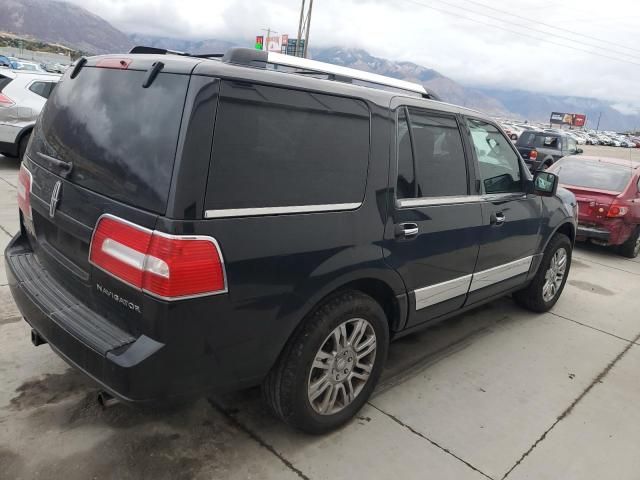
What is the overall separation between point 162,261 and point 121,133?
2.13 feet

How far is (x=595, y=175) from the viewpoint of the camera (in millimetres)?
8133

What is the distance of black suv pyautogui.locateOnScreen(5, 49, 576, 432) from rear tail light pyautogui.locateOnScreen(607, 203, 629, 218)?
5287 mm

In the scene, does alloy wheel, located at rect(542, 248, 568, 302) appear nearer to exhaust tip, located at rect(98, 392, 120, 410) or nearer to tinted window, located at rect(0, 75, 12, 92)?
exhaust tip, located at rect(98, 392, 120, 410)

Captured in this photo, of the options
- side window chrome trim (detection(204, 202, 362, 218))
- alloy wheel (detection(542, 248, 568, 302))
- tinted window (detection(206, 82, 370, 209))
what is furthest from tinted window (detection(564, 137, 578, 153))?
side window chrome trim (detection(204, 202, 362, 218))

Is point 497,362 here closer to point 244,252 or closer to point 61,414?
point 244,252

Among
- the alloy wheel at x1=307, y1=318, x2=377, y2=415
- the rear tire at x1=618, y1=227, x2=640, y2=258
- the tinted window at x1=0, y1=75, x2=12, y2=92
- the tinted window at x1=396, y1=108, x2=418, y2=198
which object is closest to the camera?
the alloy wheel at x1=307, y1=318, x2=377, y2=415

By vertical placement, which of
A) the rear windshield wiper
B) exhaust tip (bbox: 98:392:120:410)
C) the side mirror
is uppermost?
the side mirror

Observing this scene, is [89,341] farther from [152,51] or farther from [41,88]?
[41,88]

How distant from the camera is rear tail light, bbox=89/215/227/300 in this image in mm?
1922

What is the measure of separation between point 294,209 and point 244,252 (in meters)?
0.34

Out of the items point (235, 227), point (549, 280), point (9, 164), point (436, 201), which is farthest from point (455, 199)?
point (9, 164)

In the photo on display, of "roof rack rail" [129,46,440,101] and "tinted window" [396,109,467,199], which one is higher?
"roof rack rail" [129,46,440,101]

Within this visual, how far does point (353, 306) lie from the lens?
2621mm

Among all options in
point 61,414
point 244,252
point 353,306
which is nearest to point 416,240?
point 353,306
